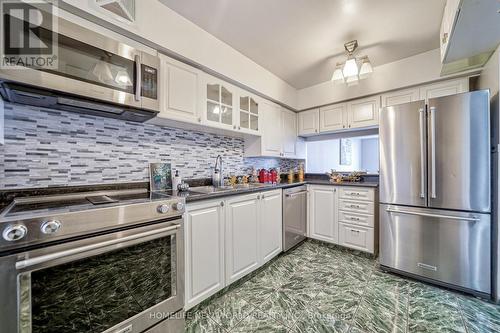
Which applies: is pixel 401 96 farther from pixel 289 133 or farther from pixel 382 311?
pixel 382 311

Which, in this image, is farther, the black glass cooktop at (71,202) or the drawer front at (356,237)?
the drawer front at (356,237)

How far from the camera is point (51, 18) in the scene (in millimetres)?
1092

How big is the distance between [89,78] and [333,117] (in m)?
2.98

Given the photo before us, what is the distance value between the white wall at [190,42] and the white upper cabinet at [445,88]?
190cm

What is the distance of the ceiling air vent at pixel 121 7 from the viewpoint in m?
1.29

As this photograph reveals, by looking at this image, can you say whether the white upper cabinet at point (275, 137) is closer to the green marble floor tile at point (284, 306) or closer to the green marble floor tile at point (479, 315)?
the green marble floor tile at point (284, 306)

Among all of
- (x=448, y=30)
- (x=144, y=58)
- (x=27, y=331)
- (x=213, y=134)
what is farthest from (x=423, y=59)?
(x=27, y=331)

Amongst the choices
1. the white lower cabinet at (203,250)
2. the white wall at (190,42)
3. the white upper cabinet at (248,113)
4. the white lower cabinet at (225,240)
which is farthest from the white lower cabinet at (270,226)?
the white wall at (190,42)

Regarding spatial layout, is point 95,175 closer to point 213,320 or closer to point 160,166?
point 160,166

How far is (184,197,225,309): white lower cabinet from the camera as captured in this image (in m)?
1.53

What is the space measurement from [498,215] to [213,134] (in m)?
2.73

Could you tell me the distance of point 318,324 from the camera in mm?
1469

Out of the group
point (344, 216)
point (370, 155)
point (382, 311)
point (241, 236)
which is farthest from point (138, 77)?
point (370, 155)

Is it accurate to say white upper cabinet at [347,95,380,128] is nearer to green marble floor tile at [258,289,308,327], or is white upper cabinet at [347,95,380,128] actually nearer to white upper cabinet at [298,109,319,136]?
white upper cabinet at [298,109,319,136]
